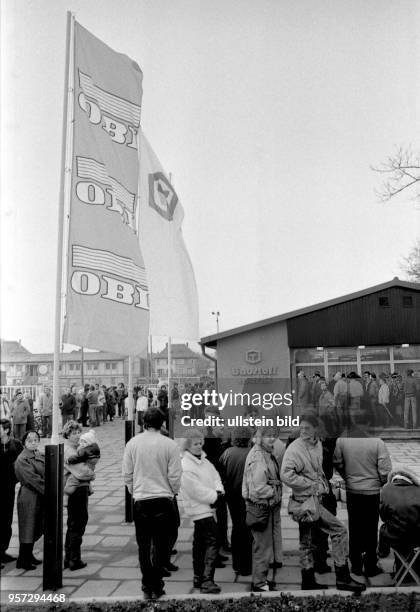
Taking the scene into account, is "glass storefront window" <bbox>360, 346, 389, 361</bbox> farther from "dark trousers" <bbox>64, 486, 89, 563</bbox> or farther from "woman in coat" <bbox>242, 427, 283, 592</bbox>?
"dark trousers" <bbox>64, 486, 89, 563</bbox>

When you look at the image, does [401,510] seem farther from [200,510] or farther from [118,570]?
[118,570]

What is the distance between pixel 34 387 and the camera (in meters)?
22.4

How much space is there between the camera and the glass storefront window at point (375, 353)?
14.8m

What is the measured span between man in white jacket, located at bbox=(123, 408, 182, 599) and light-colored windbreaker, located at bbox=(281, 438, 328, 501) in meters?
1.05

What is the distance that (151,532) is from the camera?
5.04 m

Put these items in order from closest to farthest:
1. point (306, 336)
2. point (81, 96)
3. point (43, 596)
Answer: point (43, 596), point (81, 96), point (306, 336)

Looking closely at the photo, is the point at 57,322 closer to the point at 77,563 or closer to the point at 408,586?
the point at 77,563

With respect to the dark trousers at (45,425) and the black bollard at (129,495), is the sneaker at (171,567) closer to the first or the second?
the black bollard at (129,495)

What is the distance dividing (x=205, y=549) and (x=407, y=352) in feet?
41.8

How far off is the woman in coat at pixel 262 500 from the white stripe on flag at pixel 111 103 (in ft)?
13.7

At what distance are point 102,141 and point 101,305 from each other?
1971mm

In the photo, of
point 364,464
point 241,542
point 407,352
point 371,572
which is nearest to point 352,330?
point 407,352

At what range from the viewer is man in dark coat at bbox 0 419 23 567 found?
20.6ft

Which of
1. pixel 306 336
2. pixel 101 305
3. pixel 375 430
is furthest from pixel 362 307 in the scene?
pixel 101 305
